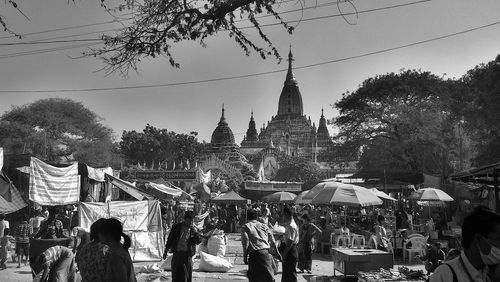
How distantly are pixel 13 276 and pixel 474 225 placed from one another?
9.29 meters

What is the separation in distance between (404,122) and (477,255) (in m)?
26.1

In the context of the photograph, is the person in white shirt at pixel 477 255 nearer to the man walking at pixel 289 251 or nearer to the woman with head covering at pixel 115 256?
the woman with head covering at pixel 115 256

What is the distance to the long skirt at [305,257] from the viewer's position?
1037cm

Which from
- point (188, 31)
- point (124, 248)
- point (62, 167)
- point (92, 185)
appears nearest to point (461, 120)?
point (92, 185)

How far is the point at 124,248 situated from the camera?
11.6 ft

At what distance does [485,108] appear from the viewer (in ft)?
70.1

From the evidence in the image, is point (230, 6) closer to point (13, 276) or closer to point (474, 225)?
point (474, 225)

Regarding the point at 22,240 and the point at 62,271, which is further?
the point at 22,240

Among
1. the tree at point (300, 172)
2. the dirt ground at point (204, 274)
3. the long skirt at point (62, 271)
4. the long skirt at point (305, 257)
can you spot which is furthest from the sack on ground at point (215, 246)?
the tree at point (300, 172)

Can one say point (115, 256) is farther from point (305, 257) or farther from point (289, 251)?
point (305, 257)

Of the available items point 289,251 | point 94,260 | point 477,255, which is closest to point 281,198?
point 289,251

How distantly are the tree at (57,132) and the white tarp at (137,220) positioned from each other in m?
24.8

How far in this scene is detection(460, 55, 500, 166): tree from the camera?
20.7m

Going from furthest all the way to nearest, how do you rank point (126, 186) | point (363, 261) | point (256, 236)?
point (126, 186) < point (363, 261) < point (256, 236)
